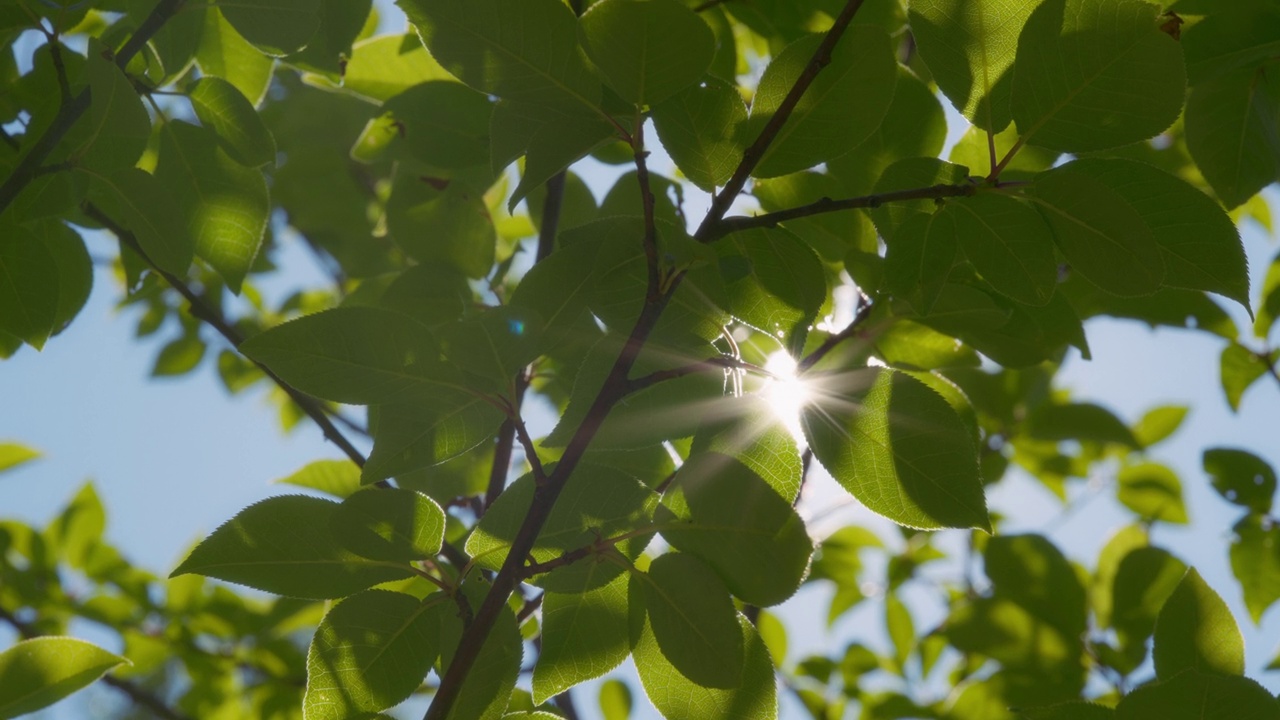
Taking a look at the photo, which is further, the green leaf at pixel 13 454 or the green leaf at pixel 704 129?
the green leaf at pixel 13 454

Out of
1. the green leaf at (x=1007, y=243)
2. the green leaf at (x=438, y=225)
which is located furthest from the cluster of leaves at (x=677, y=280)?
the green leaf at (x=438, y=225)

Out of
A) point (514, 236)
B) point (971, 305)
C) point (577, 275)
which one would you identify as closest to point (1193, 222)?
point (971, 305)

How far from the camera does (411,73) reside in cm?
148

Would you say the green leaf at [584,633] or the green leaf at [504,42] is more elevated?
the green leaf at [504,42]

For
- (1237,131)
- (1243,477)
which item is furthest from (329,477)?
(1243,477)

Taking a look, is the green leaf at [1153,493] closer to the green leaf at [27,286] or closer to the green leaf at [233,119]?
the green leaf at [233,119]

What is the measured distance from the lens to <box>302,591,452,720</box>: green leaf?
0.86 metres

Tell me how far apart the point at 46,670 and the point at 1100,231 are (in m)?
1.13

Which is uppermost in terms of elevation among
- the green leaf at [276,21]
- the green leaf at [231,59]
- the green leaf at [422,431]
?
the green leaf at [231,59]

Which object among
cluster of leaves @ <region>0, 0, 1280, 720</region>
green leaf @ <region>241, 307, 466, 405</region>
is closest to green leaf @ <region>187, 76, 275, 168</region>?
cluster of leaves @ <region>0, 0, 1280, 720</region>

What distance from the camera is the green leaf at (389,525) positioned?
845 millimetres

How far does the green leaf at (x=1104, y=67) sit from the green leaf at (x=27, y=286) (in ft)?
3.33

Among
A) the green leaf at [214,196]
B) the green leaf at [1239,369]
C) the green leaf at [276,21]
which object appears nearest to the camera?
the green leaf at [276,21]

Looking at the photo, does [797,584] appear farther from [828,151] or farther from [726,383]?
[828,151]
